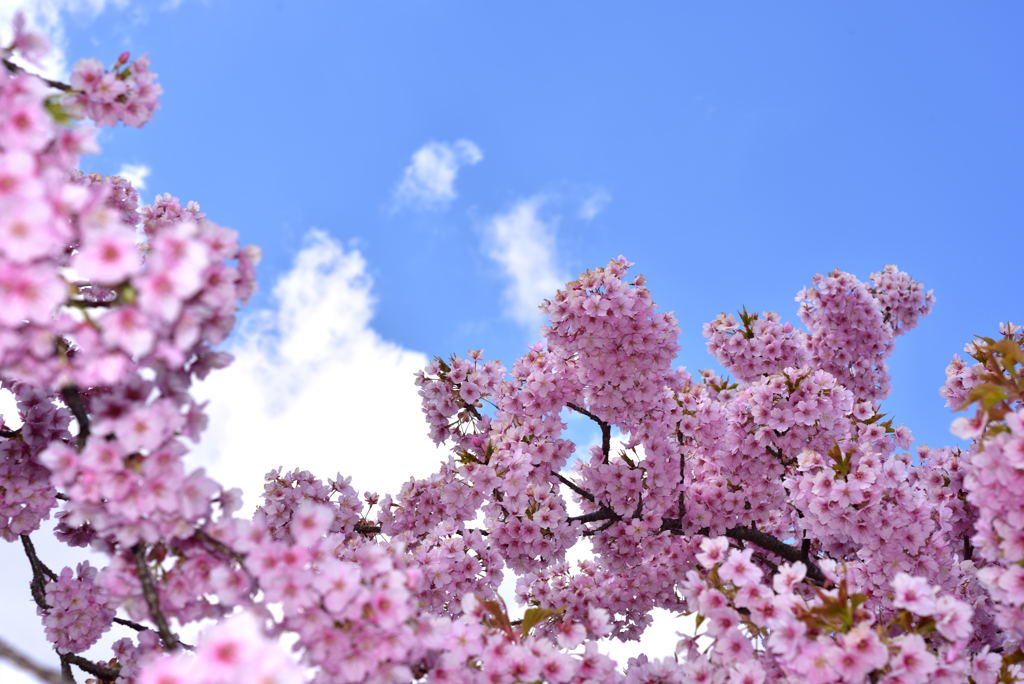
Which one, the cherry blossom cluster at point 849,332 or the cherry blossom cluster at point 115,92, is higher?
the cherry blossom cluster at point 849,332

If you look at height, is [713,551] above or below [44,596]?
Answer: above

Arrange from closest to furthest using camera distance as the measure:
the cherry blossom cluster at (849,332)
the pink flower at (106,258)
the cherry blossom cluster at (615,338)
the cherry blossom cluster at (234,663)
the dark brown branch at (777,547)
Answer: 1. the cherry blossom cluster at (234,663)
2. the pink flower at (106,258)
3. the cherry blossom cluster at (615,338)
4. the dark brown branch at (777,547)
5. the cherry blossom cluster at (849,332)

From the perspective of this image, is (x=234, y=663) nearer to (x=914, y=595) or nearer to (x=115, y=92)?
(x=115, y=92)

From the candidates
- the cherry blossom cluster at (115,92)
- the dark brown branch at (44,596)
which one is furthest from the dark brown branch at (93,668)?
the cherry blossom cluster at (115,92)

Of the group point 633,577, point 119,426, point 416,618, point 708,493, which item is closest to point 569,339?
point 708,493

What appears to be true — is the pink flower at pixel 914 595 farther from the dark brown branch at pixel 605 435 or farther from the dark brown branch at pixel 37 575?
the dark brown branch at pixel 37 575

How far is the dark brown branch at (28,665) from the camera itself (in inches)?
112

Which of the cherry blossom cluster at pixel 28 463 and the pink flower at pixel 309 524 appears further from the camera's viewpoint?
the cherry blossom cluster at pixel 28 463

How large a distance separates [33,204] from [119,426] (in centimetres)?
90

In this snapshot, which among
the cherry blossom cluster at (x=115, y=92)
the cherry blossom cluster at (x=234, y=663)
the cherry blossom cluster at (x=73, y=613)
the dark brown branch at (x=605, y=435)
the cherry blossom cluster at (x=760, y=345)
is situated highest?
the cherry blossom cluster at (x=760, y=345)

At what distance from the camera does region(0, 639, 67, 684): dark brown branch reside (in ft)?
9.35

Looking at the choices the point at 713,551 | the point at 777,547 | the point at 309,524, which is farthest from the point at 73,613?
the point at 777,547

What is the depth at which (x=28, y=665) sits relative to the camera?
2.88 meters

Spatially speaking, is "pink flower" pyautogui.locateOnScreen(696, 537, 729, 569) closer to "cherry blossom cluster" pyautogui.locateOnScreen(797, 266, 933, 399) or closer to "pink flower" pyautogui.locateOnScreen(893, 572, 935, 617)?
"pink flower" pyautogui.locateOnScreen(893, 572, 935, 617)
